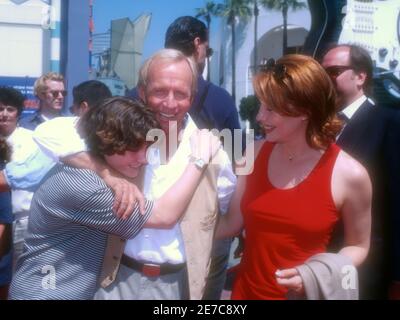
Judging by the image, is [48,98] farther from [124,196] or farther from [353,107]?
[124,196]

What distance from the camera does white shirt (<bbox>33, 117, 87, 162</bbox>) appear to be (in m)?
1.61

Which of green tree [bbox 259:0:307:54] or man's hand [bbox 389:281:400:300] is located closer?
man's hand [bbox 389:281:400:300]

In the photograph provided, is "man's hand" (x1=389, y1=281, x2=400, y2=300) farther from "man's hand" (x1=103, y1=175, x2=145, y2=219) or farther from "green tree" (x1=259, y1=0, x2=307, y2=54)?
"green tree" (x1=259, y1=0, x2=307, y2=54)

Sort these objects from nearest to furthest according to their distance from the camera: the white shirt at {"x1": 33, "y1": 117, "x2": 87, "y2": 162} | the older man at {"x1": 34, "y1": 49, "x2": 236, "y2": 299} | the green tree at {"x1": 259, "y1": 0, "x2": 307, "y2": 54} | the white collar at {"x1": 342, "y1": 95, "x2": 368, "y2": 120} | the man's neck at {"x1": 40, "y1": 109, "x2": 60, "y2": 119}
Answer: the older man at {"x1": 34, "y1": 49, "x2": 236, "y2": 299}
the white shirt at {"x1": 33, "y1": 117, "x2": 87, "y2": 162}
the white collar at {"x1": 342, "y1": 95, "x2": 368, "y2": 120}
the man's neck at {"x1": 40, "y1": 109, "x2": 60, "y2": 119}
the green tree at {"x1": 259, "y1": 0, "x2": 307, "y2": 54}

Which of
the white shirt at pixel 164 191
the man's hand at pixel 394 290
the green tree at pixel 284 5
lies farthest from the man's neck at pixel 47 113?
the green tree at pixel 284 5

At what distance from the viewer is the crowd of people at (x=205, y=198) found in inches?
55.5

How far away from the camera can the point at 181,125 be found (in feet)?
5.75

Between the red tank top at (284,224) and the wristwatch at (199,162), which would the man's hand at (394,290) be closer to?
the red tank top at (284,224)

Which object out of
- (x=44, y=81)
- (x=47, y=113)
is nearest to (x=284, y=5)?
(x=44, y=81)

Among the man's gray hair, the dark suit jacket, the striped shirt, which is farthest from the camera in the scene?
the dark suit jacket

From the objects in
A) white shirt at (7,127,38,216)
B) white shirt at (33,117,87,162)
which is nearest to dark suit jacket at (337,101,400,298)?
white shirt at (33,117,87,162)

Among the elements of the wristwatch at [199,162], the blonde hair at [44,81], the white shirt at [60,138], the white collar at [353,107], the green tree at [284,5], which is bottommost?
the wristwatch at [199,162]
